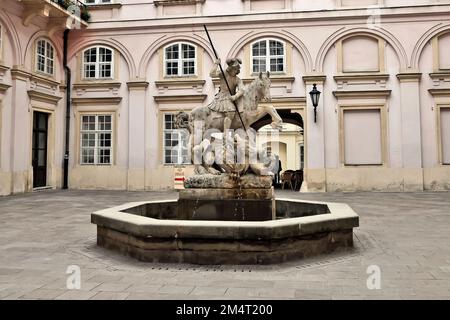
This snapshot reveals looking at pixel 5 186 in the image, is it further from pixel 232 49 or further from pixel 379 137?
pixel 379 137

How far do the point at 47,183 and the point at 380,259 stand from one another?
16.5 m

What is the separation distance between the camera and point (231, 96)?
6910 millimetres

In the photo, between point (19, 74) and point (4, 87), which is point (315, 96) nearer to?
point (19, 74)

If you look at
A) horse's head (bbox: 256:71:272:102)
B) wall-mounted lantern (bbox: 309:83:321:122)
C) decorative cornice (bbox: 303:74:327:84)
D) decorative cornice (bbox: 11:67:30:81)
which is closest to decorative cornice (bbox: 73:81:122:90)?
decorative cornice (bbox: 11:67:30:81)

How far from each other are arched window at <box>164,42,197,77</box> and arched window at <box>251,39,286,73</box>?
2.81 meters

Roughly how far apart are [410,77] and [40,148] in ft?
54.1

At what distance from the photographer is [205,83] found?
59.2 ft

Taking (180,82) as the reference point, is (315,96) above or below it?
below

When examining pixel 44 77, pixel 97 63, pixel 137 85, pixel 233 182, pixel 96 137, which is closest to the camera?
pixel 233 182

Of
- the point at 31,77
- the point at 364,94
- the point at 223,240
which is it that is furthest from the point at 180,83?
the point at 223,240

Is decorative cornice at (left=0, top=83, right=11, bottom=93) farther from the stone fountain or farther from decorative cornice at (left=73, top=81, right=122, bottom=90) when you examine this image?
the stone fountain

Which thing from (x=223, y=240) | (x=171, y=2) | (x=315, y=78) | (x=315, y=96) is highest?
(x=171, y=2)
